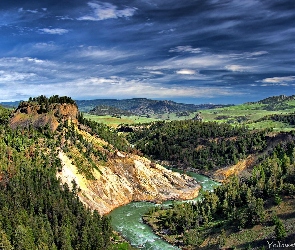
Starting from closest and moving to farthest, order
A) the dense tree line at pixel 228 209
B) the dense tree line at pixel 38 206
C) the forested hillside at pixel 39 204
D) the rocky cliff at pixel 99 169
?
the dense tree line at pixel 38 206, the forested hillside at pixel 39 204, the dense tree line at pixel 228 209, the rocky cliff at pixel 99 169

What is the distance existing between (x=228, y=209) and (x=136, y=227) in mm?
29780

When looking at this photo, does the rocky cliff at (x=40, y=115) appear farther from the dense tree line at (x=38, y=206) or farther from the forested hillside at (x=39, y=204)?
the dense tree line at (x=38, y=206)

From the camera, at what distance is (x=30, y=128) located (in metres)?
143

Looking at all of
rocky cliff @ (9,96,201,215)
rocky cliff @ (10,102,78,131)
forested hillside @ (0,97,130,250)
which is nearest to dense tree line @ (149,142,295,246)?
rocky cliff @ (9,96,201,215)

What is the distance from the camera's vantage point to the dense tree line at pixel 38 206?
3332 inches

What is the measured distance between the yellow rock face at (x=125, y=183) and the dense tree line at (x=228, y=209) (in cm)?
1737

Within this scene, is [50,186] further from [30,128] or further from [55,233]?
[30,128]

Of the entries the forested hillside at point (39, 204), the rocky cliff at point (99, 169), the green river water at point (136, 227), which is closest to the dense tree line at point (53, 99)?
the rocky cliff at point (99, 169)

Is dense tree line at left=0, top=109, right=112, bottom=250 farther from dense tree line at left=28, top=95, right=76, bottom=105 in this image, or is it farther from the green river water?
dense tree line at left=28, top=95, right=76, bottom=105

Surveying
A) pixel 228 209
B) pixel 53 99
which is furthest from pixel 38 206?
pixel 53 99

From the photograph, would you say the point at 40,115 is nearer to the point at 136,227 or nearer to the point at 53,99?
the point at 53,99

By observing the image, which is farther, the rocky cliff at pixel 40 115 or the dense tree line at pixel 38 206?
the rocky cliff at pixel 40 115

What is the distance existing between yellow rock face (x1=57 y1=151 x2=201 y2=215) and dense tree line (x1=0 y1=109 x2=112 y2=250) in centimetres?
543

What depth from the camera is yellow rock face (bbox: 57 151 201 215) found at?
127m
